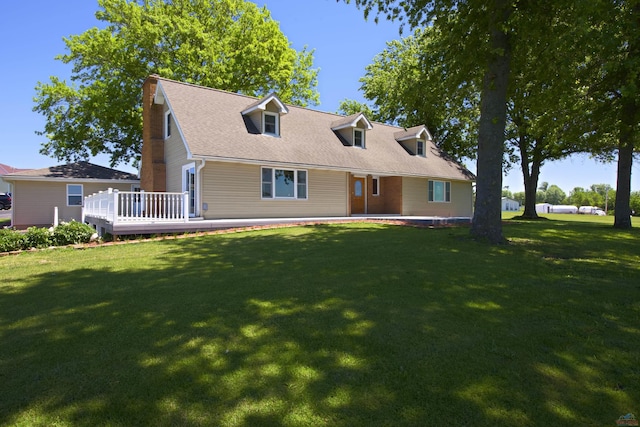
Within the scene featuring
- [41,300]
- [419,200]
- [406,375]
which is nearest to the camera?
[406,375]

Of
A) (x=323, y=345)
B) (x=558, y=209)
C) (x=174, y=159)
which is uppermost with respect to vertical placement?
(x=174, y=159)

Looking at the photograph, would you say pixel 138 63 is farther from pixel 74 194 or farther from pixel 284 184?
pixel 284 184

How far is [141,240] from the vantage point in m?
11.6

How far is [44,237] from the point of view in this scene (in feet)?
34.7

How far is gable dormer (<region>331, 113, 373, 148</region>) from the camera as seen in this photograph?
68.5 ft

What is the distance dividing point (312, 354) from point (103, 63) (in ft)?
100.0

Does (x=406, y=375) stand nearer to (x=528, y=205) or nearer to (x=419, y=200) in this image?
(x=419, y=200)

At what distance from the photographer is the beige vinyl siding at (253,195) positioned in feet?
49.9

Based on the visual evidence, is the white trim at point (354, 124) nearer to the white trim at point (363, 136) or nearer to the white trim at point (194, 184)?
the white trim at point (363, 136)

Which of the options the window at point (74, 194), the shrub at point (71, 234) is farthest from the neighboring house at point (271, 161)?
the window at point (74, 194)

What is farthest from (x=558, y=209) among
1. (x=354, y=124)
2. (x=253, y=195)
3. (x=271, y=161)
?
(x=253, y=195)

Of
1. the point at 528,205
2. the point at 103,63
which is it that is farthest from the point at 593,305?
the point at 103,63

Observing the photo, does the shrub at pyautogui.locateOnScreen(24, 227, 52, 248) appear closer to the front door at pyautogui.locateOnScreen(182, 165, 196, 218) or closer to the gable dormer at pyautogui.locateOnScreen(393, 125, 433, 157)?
the front door at pyautogui.locateOnScreen(182, 165, 196, 218)

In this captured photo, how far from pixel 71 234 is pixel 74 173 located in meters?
14.3
